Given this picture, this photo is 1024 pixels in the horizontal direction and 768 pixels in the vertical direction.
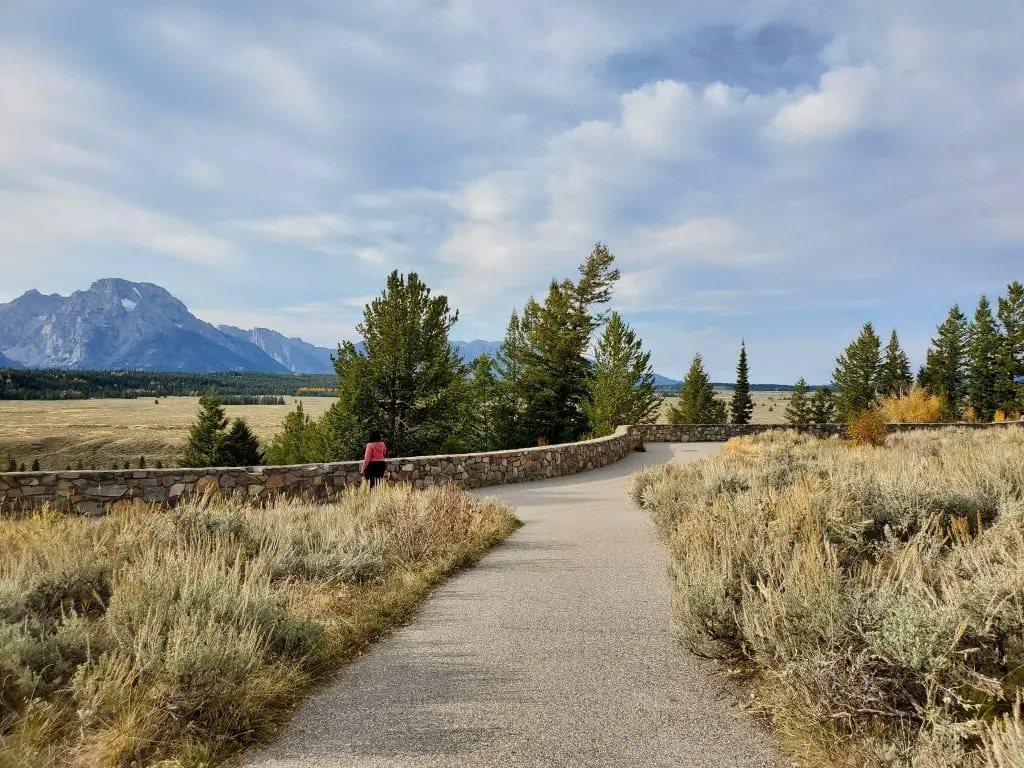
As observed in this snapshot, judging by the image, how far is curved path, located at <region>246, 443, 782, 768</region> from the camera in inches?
116

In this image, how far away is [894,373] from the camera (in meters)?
68.8

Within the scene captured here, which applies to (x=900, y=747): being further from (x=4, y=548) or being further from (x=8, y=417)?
(x=8, y=417)

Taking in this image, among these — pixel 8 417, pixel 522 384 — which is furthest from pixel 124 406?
pixel 522 384

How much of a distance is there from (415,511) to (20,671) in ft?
16.3

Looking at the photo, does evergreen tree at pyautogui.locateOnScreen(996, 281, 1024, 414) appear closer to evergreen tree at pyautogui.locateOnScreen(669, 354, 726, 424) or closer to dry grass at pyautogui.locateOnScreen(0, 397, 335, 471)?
evergreen tree at pyautogui.locateOnScreen(669, 354, 726, 424)

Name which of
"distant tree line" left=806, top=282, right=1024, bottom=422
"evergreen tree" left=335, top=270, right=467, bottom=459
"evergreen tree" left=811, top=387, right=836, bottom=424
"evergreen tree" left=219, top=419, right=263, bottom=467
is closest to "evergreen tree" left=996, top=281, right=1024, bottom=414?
"distant tree line" left=806, top=282, right=1024, bottom=422

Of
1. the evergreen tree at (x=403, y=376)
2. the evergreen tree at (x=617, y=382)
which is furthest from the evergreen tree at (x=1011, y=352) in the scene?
the evergreen tree at (x=403, y=376)

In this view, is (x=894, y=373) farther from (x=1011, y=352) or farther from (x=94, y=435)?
(x=94, y=435)

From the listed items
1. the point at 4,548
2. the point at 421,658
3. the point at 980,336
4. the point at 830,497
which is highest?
the point at 980,336

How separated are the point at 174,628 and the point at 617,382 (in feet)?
97.9

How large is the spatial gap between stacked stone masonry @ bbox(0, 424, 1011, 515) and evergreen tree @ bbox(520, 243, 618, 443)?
1859 cm

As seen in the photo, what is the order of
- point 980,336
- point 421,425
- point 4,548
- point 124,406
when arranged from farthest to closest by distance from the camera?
point 124,406 → point 980,336 → point 421,425 → point 4,548

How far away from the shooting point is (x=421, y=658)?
4109mm

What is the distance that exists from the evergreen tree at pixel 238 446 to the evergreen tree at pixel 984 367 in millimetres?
68660
